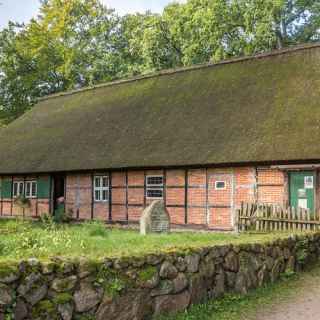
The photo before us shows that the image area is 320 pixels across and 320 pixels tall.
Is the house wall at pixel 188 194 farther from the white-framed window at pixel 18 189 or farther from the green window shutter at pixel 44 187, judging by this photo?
the white-framed window at pixel 18 189

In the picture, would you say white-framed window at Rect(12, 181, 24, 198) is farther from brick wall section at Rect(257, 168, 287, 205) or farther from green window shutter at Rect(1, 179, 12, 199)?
brick wall section at Rect(257, 168, 287, 205)

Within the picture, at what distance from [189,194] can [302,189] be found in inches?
169

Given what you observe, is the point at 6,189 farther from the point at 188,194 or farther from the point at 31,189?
the point at 188,194

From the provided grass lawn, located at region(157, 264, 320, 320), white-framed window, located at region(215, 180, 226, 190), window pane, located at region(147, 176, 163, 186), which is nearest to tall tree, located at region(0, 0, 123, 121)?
window pane, located at region(147, 176, 163, 186)

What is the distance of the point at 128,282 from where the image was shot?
5977 millimetres

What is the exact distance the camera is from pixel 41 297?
5.20 metres

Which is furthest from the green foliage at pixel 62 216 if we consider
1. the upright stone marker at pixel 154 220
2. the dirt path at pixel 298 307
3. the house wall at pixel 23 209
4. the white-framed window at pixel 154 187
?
the dirt path at pixel 298 307

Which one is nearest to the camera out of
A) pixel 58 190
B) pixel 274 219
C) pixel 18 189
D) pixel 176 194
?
pixel 274 219

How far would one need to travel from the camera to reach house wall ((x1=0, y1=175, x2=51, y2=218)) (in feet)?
80.7

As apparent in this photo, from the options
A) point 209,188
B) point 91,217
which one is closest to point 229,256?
point 209,188

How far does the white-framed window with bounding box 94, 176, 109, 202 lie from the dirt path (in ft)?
45.7

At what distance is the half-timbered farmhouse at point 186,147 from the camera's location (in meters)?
17.4

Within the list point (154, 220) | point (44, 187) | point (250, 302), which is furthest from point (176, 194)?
point (250, 302)

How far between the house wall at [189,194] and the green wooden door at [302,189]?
1.07 feet
